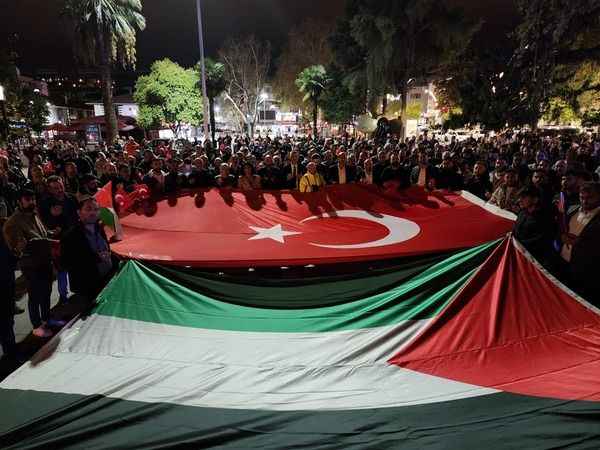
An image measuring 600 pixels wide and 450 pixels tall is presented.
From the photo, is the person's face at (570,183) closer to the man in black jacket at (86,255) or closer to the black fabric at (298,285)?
the black fabric at (298,285)

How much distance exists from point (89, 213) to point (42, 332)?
1556 millimetres

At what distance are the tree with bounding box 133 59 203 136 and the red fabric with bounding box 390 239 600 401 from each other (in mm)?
42826

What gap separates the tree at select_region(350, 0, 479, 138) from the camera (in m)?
27.0

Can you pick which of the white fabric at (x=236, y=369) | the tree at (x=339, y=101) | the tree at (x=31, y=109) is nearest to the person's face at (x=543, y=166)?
the white fabric at (x=236, y=369)

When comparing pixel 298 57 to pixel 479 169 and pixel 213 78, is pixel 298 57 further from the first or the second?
pixel 479 169

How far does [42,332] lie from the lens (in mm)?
5078

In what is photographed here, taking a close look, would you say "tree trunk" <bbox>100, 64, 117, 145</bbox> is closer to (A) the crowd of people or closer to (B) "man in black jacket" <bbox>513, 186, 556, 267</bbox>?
(A) the crowd of people

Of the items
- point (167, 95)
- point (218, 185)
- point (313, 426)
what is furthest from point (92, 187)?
point (167, 95)

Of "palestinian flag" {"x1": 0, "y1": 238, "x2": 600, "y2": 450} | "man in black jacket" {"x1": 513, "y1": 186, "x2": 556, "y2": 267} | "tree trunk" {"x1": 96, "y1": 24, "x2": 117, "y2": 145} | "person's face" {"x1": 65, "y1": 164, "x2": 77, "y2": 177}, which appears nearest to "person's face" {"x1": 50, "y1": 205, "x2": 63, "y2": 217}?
"palestinian flag" {"x1": 0, "y1": 238, "x2": 600, "y2": 450}

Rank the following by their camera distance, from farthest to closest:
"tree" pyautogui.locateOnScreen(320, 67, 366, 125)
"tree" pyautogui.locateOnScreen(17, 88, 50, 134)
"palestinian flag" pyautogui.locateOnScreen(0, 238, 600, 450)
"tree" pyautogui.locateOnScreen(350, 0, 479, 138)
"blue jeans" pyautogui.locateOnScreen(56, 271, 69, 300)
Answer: "tree" pyautogui.locateOnScreen(320, 67, 366, 125) → "tree" pyautogui.locateOnScreen(17, 88, 50, 134) → "tree" pyautogui.locateOnScreen(350, 0, 479, 138) → "blue jeans" pyautogui.locateOnScreen(56, 271, 69, 300) → "palestinian flag" pyautogui.locateOnScreen(0, 238, 600, 450)

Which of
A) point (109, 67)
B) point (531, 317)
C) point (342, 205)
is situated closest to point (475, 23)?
point (109, 67)

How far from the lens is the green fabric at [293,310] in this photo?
392 cm

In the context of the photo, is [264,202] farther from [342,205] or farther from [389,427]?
[389,427]

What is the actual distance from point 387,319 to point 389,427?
46.1 inches
